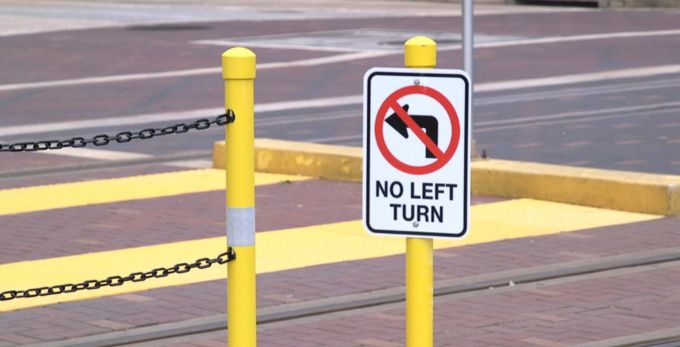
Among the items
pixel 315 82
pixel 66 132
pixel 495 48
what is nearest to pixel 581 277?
pixel 66 132

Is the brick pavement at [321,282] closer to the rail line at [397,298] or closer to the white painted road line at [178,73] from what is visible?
the rail line at [397,298]

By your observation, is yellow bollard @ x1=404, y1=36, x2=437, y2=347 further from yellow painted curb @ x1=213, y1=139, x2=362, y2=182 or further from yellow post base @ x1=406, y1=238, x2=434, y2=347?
yellow painted curb @ x1=213, y1=139, x2=362, y2=182

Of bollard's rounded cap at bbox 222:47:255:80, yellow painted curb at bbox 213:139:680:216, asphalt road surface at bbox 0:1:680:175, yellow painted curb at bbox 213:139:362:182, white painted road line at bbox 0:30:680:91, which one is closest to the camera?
bollard's rounded cap at bbox 222:47:255:80

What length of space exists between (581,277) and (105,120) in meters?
8.84

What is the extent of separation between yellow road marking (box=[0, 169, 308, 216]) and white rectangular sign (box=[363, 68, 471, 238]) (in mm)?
6495

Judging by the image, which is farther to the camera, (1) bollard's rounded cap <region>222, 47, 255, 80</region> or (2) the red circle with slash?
(1) bollard's rounded cap <region>222, 47, 255, 80</region>

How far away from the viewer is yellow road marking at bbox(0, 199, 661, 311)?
378 inches

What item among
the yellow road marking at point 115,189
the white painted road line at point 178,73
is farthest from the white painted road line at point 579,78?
the yellow road marking at point 115,189

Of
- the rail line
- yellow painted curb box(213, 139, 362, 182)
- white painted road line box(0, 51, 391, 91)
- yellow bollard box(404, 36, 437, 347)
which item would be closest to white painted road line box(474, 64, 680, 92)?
white painted road line box(0, 51, 391, 91)

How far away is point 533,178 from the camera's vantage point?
39.8 ft

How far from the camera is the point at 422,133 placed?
5758 millimetres

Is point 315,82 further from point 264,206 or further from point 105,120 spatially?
point 264,206

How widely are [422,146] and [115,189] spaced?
7.45m

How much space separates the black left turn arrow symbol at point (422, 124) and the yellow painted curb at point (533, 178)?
574 centimetres
